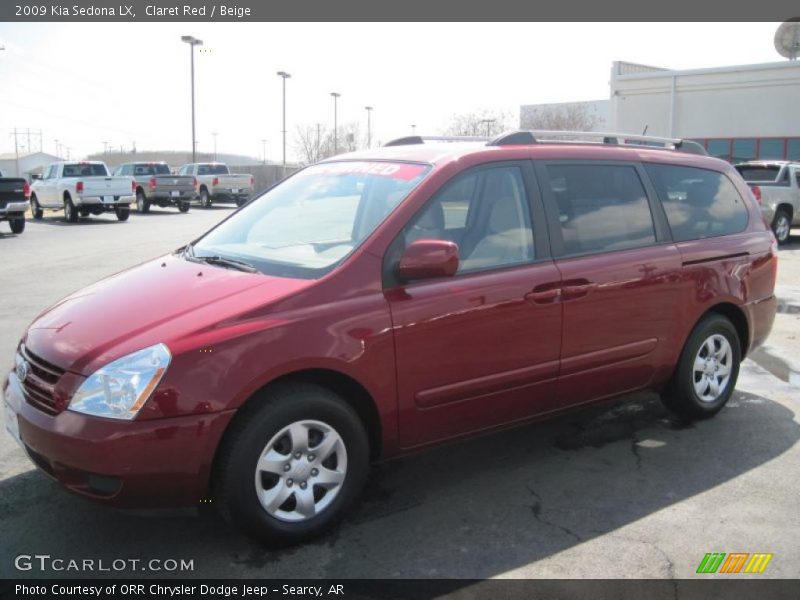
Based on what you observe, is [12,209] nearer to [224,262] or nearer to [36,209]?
[36,209]

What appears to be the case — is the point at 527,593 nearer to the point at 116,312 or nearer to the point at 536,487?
the point at 536,487

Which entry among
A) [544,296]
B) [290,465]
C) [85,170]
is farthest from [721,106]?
[290,465]

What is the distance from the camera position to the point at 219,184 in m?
32.1

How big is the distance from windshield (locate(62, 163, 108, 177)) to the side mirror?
74.9 feet

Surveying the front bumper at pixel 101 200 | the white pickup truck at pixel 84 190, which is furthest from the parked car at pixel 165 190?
the front bumper at pixel 101 200

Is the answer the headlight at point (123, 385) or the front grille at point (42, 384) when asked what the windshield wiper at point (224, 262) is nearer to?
the headlight at point (123, 385)

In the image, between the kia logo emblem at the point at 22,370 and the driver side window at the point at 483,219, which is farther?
the driver side window at the point at 483,219

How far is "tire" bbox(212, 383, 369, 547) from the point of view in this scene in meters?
3.23

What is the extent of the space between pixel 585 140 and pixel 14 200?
17555mm

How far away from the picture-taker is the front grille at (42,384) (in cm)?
323

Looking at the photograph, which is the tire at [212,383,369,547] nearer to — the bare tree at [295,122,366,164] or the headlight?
the headlight

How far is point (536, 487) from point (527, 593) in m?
1.05

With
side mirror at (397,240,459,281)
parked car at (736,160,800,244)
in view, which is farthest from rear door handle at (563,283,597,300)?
parked car at (736,160,800,244)

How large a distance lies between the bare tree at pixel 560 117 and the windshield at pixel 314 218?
42086mm
